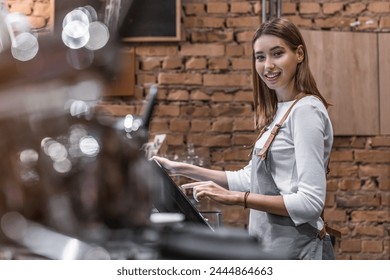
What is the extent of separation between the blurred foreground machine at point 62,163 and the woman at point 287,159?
48 cm

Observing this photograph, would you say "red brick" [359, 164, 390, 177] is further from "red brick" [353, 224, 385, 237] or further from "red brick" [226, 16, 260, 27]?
"red brick" [226, 16, 260, 27]

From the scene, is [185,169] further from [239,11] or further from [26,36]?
[26,36]

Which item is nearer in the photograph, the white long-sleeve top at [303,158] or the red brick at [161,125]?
the white long-sleeve top at [303,158]

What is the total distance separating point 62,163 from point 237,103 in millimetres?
1022

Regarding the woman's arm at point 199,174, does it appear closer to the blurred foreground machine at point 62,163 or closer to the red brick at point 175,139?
the red brick at point 175,139

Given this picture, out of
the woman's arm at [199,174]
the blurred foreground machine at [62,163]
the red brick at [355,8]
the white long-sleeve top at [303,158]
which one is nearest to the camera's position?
the blurred foreground machine at [62,163]

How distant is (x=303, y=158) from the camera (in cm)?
67

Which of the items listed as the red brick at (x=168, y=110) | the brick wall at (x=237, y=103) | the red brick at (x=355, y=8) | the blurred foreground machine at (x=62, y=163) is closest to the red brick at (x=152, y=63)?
the brick wall at (x=237, y=103)

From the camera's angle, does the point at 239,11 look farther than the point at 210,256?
Yes

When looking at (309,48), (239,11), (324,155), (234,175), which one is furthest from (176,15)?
(324,155)

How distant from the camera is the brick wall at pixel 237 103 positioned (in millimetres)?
972

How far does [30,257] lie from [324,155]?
0.57m

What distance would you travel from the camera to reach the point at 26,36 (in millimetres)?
167

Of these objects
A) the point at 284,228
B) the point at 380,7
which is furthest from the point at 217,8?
the point at 284,228
